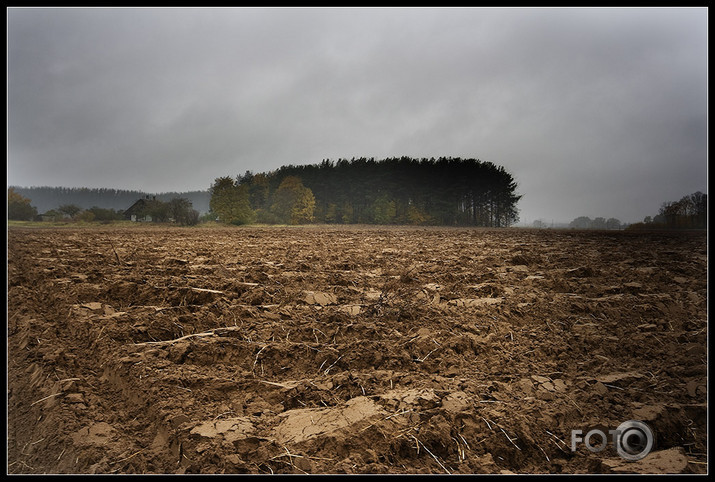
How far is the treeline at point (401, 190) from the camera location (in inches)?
1898

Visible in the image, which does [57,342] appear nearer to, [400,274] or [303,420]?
[303,420]

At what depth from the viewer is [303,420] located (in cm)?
229

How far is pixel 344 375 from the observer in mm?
2857

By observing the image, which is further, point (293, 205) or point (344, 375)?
point (293, 205)

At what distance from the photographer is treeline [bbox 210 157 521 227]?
158 feet

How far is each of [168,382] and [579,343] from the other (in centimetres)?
382

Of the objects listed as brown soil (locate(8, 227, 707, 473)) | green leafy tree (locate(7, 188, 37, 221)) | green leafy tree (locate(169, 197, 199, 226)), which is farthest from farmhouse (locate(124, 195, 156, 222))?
brown soil (locate(8, 227, 707, 473))

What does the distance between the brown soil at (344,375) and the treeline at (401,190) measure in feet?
138

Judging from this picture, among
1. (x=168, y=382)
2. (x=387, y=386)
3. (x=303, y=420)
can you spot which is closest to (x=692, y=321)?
(x=387, y=386)

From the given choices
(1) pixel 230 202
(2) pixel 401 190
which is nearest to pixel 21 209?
(1) pixel 230 202

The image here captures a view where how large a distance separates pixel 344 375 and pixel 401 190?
4910cm

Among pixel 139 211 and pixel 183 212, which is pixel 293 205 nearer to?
pixel 183 212

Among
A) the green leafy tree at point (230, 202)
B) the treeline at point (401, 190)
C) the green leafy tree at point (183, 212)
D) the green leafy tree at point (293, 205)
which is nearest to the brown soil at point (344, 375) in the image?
the green leafy tree at point (183, 212)

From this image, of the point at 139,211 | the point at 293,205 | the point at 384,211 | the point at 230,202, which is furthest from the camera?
the point at 384,211
